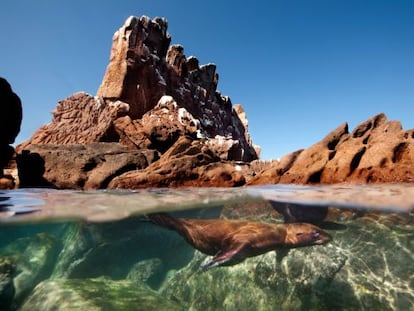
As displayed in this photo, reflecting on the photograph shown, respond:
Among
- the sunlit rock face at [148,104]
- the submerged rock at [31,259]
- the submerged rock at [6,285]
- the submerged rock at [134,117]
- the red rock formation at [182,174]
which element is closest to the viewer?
the submerged rock at [6,285]

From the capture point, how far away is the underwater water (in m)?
7.61

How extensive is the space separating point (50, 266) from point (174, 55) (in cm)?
4958

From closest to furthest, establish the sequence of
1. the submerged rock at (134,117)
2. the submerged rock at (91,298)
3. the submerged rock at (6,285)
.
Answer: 1. the submerged rock at (91,298)
2. the submerged rock at (6,285)
3. the submerged rock at (134,117)

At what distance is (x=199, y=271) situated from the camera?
31.6 ft

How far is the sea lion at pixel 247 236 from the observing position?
7.08m

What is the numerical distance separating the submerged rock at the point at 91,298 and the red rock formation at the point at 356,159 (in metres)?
7.58

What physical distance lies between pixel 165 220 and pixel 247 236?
4.45 m

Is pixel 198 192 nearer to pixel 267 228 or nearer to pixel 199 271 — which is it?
pixel 199 271

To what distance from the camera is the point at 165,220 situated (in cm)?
1087

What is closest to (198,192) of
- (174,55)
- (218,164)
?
(218,164)

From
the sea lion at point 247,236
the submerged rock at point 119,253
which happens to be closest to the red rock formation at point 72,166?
the submerged rock at point 119,253

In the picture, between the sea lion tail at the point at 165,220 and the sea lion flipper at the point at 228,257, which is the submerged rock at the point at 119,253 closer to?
the sea lion tail at the point at 165,220

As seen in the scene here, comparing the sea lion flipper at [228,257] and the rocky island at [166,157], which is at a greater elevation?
the rocky island at [166,157]

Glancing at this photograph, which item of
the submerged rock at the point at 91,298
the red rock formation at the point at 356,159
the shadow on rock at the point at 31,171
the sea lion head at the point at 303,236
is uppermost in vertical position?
the red rock formation at the point at 356,159
